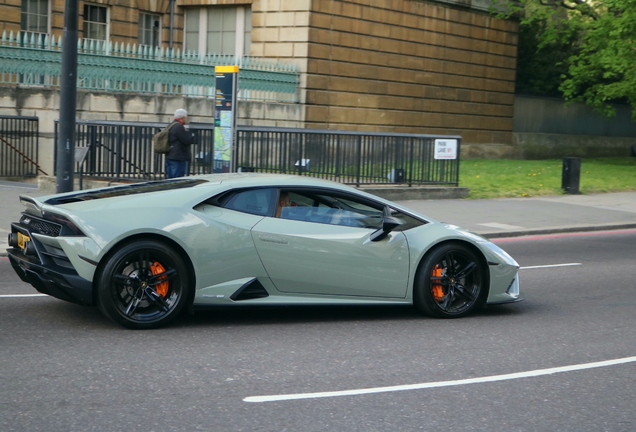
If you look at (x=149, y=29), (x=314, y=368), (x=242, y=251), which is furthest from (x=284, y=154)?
(x=149, y=29)

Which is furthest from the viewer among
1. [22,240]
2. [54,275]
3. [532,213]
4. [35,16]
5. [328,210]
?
[35,16]

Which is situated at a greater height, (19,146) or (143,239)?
(19,146)

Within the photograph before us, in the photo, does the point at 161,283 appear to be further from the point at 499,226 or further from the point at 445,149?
the point at 445,149

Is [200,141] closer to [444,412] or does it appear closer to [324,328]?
[324,328]

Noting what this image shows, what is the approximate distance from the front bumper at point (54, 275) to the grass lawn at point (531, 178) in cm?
1475

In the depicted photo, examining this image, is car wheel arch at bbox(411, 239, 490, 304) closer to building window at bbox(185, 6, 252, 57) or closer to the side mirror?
the side mirror

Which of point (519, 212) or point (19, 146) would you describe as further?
point (19, 146)

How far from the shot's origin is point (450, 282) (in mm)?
7840

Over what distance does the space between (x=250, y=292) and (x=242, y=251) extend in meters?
0.35

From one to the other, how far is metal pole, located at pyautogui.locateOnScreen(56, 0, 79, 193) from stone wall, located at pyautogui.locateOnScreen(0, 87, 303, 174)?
9.53 metres

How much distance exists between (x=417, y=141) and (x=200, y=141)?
16.8 ft

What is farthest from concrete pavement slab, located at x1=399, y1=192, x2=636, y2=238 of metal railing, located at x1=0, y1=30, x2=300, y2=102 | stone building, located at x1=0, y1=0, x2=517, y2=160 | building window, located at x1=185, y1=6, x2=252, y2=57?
building window, located at x1=185, y1=6, x2=252, y2=57

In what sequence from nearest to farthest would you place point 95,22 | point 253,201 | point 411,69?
point 253,201
point 95,22
point 411,69

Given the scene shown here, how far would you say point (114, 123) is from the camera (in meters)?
17.6
